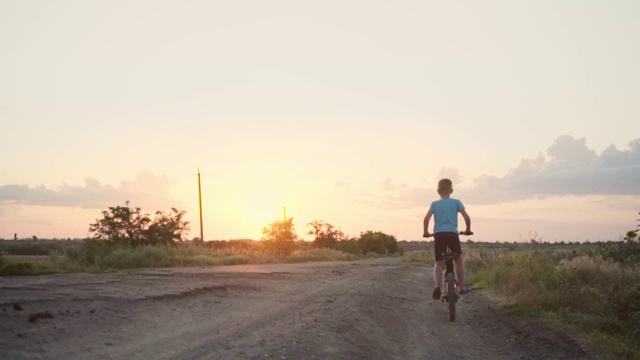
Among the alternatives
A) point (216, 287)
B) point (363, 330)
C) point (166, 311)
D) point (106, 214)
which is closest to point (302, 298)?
point (216, 287)

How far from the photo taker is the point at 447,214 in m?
10.4

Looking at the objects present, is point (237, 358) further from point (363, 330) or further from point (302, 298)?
point (302, 298)

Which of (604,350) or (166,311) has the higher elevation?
(166,311)

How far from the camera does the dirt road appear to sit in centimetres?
669

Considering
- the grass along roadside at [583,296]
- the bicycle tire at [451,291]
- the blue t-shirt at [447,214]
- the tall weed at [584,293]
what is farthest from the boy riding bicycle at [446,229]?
the tall weed at [584,293]

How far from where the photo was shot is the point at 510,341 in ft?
28.5

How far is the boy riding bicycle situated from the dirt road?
0.93 m

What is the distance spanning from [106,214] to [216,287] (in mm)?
26741

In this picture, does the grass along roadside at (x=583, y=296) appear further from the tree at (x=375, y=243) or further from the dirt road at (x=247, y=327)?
the tree at (x=375, y=243)

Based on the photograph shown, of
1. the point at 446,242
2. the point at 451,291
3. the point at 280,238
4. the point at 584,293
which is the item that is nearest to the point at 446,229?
the point at 446,242

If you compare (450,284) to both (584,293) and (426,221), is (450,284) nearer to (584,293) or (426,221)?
(426,221)

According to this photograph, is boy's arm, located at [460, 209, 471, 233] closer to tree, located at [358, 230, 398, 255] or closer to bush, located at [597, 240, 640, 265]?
bush, located at [597, 240, 640, 265]

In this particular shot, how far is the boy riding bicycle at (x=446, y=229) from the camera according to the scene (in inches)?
407

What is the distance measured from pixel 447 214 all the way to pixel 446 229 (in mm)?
296
